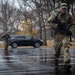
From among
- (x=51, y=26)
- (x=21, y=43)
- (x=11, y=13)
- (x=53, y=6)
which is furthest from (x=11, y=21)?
(x=51, y=26)

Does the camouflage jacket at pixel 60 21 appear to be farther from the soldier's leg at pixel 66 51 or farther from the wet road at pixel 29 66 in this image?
the wet road at pixel 29 66

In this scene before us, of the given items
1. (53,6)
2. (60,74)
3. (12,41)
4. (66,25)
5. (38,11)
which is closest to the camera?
(60,74)

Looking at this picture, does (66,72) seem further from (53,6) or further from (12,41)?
(53,6)

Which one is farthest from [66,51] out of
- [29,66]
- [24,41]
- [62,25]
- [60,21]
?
[24,41]

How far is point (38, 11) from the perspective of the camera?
4509 cm

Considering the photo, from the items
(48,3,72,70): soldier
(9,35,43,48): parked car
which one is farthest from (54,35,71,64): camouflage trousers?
(9,35,43,48): parked car

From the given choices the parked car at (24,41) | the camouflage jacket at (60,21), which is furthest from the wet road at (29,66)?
the parked car at (24,41)

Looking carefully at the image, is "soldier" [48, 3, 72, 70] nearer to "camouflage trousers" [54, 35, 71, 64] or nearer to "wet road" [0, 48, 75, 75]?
"camouflage trousers" [54, 35, 71, 64]

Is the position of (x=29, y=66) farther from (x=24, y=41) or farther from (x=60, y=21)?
(x=24, y=41)

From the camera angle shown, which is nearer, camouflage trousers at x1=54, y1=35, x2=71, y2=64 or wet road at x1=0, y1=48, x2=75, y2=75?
wet road at x1=0, y1=48, x2=75, y2=75

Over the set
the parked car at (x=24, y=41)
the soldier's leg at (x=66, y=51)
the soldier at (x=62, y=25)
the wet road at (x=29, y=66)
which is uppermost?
the soldier at (x=62, y=25)

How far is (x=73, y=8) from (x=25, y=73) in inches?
1412

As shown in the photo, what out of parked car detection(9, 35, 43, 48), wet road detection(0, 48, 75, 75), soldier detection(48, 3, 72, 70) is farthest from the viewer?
parked car detection(9, 35, 43, 48)

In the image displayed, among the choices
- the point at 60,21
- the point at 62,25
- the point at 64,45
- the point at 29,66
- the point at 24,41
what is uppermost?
the point at 60,21
